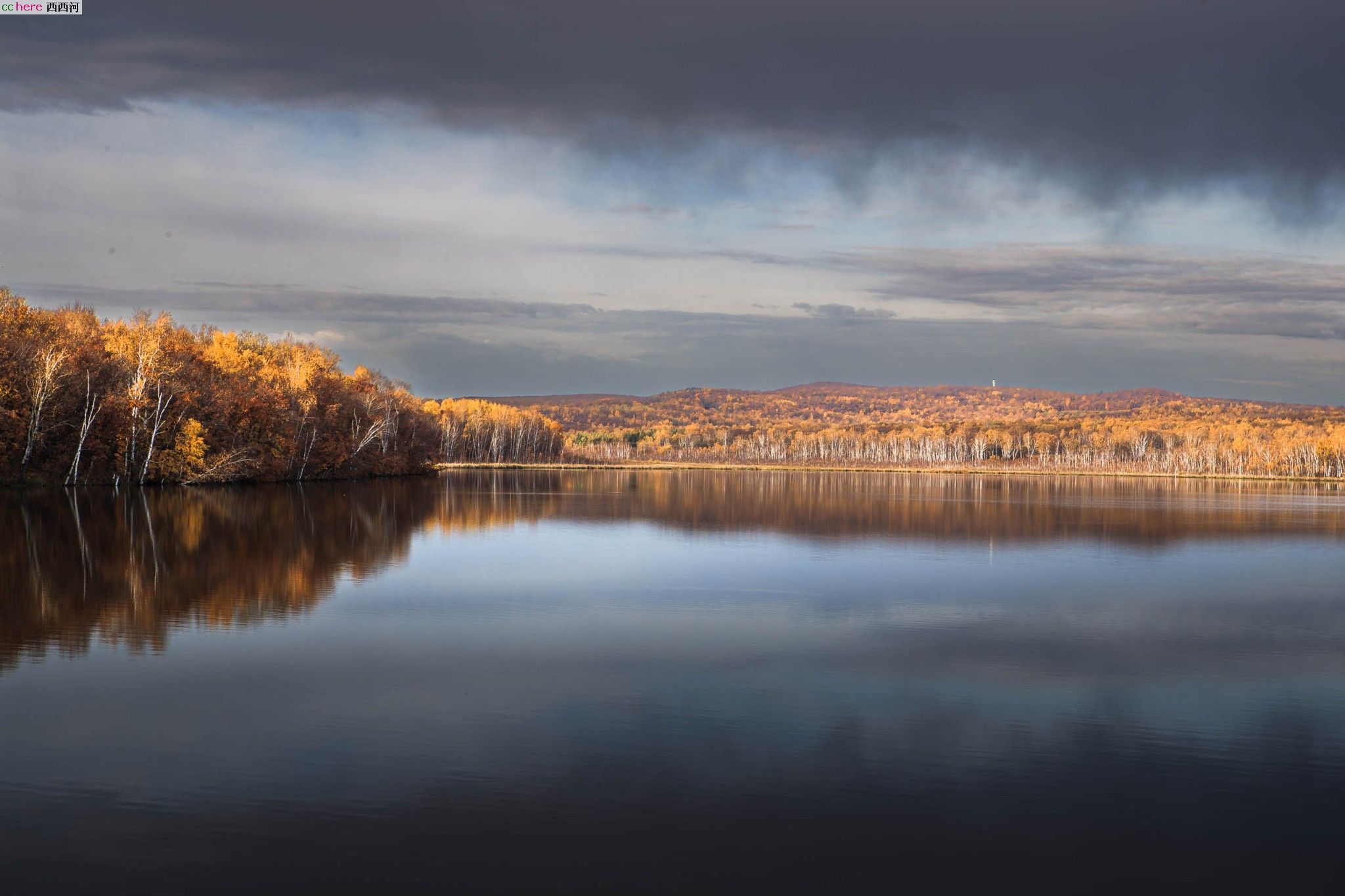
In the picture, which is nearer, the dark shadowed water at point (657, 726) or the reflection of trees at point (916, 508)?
the dark shadowed water at point (657, 726)

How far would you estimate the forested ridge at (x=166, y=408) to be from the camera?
4459cm

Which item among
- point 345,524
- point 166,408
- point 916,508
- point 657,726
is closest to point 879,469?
point 916,508

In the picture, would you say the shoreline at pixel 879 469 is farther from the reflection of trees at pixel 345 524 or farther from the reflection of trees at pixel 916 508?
the reflection of trees at pixel 345 524

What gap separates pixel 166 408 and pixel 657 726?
47107 millimetres

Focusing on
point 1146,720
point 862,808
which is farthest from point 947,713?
point 862,808

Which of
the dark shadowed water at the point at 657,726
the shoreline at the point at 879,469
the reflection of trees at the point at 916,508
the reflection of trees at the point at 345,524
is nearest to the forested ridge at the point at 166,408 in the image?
the reflection of trees at the point at 345,524

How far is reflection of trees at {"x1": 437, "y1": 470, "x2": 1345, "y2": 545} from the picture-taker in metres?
37.0

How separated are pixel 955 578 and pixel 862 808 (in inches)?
603

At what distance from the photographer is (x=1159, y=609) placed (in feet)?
61.7

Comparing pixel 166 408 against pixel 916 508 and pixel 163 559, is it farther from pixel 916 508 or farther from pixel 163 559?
pixel 916 508

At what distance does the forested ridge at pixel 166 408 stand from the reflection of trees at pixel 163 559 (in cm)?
446

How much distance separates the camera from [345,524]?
33.8m

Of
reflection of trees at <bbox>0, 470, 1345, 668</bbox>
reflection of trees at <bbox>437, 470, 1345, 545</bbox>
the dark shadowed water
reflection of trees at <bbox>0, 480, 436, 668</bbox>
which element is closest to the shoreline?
reflection of trees at <bbox>437, 470, 1345, 545</bbox>

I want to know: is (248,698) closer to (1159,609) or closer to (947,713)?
(947,713)
